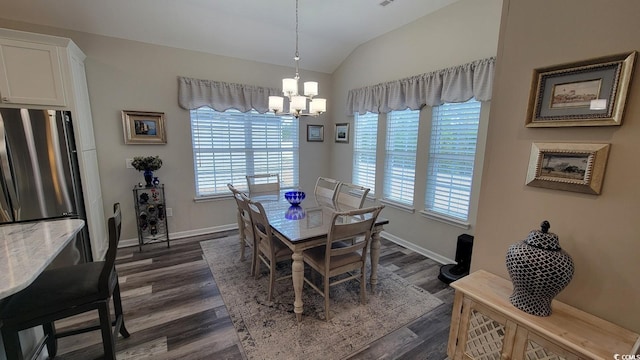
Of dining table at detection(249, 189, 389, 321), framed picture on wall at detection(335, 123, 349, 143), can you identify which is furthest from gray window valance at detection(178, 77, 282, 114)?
dining table at detection(249, 189, 389, 321)

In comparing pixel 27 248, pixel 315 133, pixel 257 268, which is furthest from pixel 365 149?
pixel 27 248

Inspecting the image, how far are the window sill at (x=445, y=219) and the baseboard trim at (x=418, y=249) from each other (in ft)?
1.46

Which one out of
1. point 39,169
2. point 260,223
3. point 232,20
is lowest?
point 260,223

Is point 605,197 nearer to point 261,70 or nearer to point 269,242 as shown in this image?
point 269,242

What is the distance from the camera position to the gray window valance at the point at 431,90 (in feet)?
8.21

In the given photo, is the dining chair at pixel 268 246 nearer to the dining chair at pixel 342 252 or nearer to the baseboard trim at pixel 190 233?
the dining chair at pixel 342 252

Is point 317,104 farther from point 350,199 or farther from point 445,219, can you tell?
point 445,219

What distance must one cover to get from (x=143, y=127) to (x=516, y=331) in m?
4.15

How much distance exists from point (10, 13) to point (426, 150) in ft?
15.4

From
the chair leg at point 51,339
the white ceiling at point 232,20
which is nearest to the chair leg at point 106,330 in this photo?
the chair leg at point 51,339

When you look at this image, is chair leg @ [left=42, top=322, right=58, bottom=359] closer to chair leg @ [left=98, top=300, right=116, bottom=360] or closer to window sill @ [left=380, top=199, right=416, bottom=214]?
chair leg @ [left=98, top=300, right=116, bottom=360]

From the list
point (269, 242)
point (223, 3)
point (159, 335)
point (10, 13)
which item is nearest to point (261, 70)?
point (223, 3)

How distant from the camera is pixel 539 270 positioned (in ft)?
3.87

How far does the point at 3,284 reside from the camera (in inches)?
37.7
